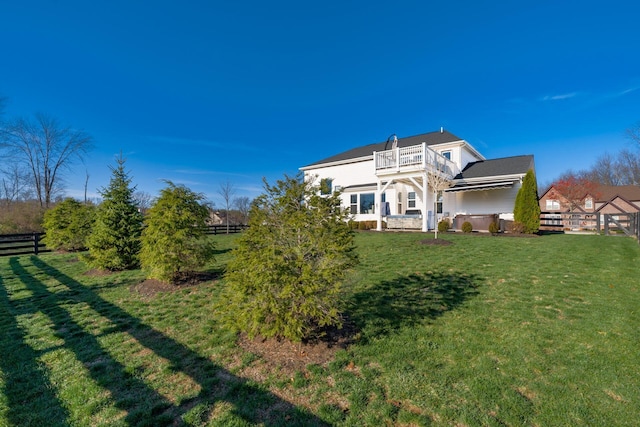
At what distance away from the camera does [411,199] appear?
19.1 m

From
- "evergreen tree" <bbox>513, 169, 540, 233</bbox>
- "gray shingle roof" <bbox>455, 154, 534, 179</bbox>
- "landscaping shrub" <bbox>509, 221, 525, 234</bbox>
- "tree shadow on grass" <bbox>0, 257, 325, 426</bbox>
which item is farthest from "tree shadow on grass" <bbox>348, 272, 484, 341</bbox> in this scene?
"gray shingle roof" <bbox>455, 154, 534, 179</bbox>

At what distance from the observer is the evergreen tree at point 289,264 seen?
3.42m

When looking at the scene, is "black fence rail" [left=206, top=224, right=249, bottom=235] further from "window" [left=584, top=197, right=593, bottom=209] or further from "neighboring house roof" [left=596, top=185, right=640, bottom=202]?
"neighboring house roof" [left=596, top=185, right=640, bottom=202]

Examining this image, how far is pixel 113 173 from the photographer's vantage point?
30.9 feet

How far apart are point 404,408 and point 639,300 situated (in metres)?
5.51

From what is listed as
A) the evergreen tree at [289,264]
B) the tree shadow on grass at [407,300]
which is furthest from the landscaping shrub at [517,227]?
the evergreen tree at [289,264]

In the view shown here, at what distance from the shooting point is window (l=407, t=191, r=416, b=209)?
750 inches

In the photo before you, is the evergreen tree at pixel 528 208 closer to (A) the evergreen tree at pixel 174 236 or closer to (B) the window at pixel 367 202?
(B) the window at pixel 367 202

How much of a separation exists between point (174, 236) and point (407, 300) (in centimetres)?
568

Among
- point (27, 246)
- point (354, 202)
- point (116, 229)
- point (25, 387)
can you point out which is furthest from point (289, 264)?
point (27, 246)

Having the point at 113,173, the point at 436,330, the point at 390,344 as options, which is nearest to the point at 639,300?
the point at 436,330

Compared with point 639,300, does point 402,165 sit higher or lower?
higher

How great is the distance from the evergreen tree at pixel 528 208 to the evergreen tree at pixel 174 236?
45.5ft

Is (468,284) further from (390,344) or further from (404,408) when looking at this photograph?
(404,408)
